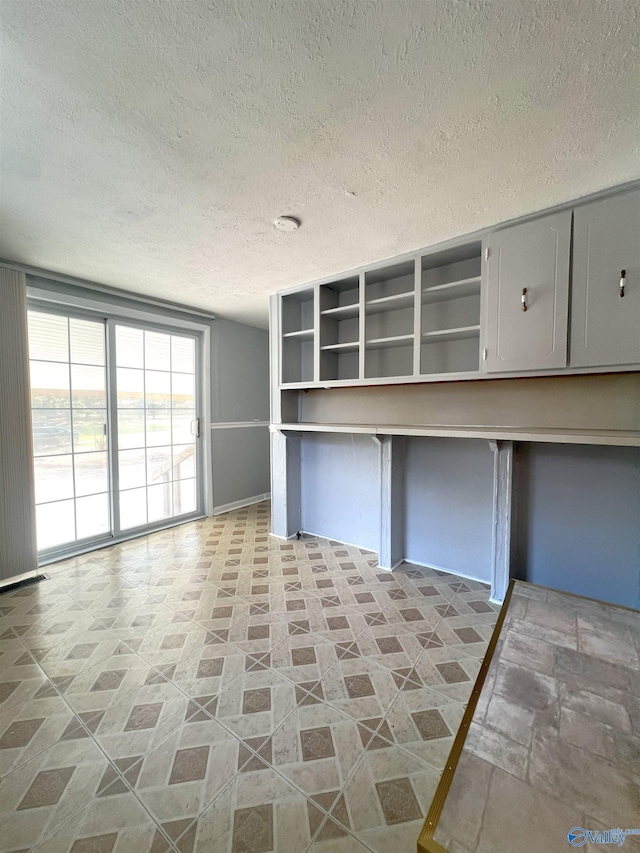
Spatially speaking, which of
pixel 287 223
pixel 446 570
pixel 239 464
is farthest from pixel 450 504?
pixel 239 464

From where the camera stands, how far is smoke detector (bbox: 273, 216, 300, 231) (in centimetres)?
192

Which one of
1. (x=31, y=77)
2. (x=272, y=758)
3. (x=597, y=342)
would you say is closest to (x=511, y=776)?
(x=272, y=758)

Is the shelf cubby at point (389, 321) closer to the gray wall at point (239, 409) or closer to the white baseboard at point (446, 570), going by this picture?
the white baseboard at point (446, 570)

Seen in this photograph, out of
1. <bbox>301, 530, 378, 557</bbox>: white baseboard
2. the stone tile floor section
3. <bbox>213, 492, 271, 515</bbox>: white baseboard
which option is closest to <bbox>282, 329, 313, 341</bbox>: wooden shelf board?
<bbox>301, 530, 378, 557</bbox>: white baseboard

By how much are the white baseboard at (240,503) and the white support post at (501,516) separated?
3.22 m

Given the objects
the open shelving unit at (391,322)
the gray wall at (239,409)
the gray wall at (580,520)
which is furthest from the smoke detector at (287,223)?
the gray wall at (239,409)

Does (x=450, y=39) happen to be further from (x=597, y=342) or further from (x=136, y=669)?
(x=136, y=669)

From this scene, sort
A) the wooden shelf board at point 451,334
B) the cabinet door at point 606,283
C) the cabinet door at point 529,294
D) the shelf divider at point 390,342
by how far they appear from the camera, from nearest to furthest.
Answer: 1. the cabinet door at point 606,283
2. the cabinet door at point 529,294
3. the wooden shelf board at point 451,334
4. the shelf divider at point 390,342

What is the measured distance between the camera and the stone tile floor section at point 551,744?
2.86 ft

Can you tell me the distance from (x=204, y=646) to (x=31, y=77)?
256 centimetres

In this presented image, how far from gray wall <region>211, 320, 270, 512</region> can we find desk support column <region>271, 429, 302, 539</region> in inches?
45.1

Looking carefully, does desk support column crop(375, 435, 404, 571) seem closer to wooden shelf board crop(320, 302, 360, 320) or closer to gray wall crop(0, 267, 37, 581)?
wooden shelf board crop(320, 302, 360, 320)

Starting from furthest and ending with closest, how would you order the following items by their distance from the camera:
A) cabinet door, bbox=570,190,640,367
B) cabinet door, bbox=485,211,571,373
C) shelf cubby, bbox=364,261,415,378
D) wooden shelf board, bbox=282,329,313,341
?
wooden shelf board, bbox=282,329,313,341 → shelf cubby, bbox=364,261,415,378 → cabinet door, bbox=485,211,571,373 → cabinet door, bbox=570,190,640,367

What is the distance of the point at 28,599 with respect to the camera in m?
2.34
